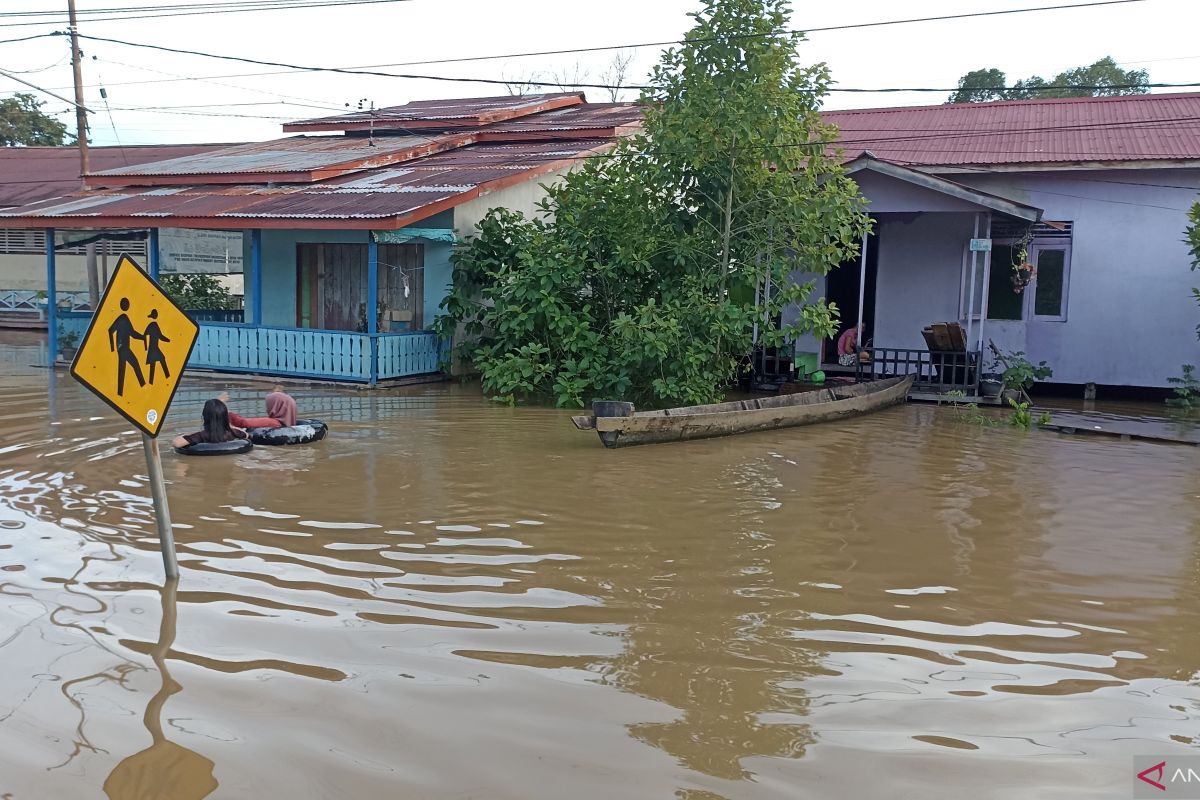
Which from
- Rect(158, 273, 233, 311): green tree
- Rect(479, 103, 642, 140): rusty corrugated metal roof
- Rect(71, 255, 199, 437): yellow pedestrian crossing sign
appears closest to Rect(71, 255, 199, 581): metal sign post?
Rect(71, 255, 199, 437): yellow pedestrian crossing sign

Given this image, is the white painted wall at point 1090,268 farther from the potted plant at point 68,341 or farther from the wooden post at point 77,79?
the wooden post at point 77,79

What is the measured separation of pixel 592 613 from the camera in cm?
611

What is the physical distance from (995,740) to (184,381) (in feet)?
54.0

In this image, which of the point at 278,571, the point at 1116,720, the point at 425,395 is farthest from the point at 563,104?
the point at 1116,720

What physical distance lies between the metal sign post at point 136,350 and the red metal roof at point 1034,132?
1513cm

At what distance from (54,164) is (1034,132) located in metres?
30.5

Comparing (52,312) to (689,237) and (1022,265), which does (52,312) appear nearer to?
(689,237)

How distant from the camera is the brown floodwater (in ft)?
13.9

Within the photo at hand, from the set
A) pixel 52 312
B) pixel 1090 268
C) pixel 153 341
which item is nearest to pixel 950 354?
pixel 1090 268

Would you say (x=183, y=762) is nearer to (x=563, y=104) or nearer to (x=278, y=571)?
(x=278, y=571)

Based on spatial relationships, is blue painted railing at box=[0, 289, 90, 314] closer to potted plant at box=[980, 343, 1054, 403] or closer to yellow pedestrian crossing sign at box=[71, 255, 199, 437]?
potted plant at box=[980, 343, 1054, 403]

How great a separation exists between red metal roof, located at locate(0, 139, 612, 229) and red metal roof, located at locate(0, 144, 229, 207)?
11453 millimetres

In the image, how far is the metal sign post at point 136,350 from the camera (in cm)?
556

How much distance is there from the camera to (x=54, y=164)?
3494cm
